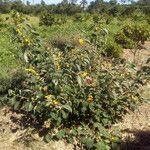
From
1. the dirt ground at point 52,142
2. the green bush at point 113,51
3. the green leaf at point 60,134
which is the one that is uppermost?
the green bush at point 113,51

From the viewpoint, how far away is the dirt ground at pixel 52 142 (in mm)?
5750

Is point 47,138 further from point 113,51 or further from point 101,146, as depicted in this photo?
point 113,51

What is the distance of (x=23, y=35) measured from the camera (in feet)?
19.6

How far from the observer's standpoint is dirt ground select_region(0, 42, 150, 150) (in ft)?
18.9

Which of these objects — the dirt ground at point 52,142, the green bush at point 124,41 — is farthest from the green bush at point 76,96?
the green bush at point 124,41

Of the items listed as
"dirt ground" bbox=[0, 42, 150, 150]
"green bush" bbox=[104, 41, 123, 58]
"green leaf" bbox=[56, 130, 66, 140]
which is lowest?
"dirt ground" bbox=[0, 42, 150, 150]

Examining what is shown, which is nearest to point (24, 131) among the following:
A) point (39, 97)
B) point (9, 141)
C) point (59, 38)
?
point (9, 141)

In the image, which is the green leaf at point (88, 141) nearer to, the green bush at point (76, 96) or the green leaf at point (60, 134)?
the green bush at point (76, 96)

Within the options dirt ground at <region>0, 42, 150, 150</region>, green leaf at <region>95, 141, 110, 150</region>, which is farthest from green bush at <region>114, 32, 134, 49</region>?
green leaf at <region>95, 141, 110, 150</region>

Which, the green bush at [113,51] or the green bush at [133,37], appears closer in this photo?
the green bush at [113,51]

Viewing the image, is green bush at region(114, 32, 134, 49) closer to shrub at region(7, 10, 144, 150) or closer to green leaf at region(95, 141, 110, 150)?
shrub at region(7, 10, 144, 150)

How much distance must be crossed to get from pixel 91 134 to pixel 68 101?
0.63 m

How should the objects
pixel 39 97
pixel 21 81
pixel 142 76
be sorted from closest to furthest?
pixel 39 97, pixel 142 76, pixel 21 81

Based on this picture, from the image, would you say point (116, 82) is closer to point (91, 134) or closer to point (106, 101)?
point (106, 101)
